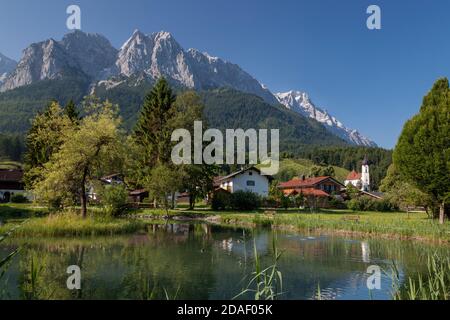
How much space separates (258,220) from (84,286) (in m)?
25.7

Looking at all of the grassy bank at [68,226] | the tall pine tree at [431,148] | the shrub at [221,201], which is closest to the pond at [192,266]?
the grassy bank at [68,226]

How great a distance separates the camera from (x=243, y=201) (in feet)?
177

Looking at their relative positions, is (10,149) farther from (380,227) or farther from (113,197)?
(380,227)

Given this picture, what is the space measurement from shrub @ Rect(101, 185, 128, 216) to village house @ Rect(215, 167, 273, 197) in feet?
109

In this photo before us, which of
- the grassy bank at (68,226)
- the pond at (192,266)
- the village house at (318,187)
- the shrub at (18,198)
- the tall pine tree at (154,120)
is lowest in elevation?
the pond at (192,266)

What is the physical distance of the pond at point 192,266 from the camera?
38.6 feet

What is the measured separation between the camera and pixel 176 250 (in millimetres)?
20438

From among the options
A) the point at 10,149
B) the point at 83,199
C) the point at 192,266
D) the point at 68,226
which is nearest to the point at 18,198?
the point at 83,199

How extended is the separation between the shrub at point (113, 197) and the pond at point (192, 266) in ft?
32.1

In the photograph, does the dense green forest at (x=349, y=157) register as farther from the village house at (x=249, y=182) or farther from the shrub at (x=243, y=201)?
the shrub at (x=243, y=201)

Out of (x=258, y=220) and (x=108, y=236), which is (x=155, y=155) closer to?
(x=258, y=220)

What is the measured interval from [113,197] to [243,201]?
2340cm

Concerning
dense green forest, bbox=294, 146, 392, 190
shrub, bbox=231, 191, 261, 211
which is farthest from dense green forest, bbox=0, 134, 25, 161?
dense green forest, bbox=294, 146, 392, 190
